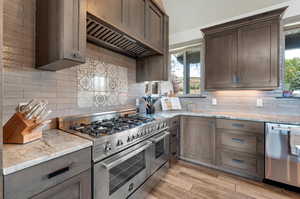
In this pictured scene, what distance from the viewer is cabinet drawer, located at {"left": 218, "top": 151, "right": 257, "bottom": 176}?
209 cm

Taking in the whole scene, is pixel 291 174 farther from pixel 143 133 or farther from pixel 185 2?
pixel 185 2

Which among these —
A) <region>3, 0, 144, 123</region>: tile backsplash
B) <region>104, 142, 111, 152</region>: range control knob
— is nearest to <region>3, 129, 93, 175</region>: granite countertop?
<region>104, 142, 111, 152</region>: range control knob

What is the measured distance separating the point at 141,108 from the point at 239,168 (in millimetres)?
1791

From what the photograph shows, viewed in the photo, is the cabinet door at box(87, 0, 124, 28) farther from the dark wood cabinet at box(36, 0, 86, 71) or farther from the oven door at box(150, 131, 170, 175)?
the oven door at box(150, 131, 170, 175)

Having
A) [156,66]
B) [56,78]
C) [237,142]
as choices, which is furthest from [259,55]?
[56,78]

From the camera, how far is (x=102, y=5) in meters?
1.38

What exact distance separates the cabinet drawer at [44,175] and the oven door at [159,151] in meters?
0.94

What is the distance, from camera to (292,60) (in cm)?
235

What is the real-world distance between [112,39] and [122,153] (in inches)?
52.8

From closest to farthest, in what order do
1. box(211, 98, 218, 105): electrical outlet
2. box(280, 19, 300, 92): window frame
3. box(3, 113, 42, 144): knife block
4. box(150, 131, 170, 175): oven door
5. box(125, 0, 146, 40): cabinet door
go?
box(3, 113, 42, 144): knife block, box(125, 0, 146, 40): cabinet door, box(150, 131, 170, 175): oven door, box(280, 19, 300, 92): window frame, box(211, 98, 218, 105): electrical outlet

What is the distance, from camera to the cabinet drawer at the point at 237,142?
6.85 ft

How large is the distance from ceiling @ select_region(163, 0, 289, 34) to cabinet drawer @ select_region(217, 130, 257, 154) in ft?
7.06

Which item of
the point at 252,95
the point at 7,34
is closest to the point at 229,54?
the point at 252,95

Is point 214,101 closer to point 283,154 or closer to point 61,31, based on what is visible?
point 283,154
